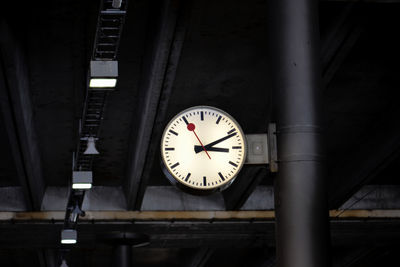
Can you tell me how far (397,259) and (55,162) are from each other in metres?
18.5

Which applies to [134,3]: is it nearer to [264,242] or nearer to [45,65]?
[45,65]

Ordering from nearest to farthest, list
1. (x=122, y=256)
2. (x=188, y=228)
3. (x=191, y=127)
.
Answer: (x=191, y=127), (x=188, y=228), (x=122, y=256)

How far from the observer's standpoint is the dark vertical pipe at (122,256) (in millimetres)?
26859

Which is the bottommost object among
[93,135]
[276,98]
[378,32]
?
[276,98]

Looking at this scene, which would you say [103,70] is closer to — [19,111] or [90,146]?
[19,111]

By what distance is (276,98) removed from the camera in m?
8.62

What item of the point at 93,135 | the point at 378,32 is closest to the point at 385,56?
the point at 378,32

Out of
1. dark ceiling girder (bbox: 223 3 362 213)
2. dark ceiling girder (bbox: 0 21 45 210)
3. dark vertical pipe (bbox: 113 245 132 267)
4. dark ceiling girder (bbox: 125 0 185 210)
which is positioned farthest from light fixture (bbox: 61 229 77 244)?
dark ceiling girder (bbox: 223 3 362 213)

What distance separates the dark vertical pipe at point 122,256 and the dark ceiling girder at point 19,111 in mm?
6147

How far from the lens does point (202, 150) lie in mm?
8695

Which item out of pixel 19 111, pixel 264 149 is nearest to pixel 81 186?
pixel 19 111

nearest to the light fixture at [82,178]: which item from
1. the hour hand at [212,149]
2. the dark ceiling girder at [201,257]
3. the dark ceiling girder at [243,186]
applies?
the dark ceiling girder at [243,186]

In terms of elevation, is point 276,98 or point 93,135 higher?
point 93,135

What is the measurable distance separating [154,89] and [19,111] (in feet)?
10.5
